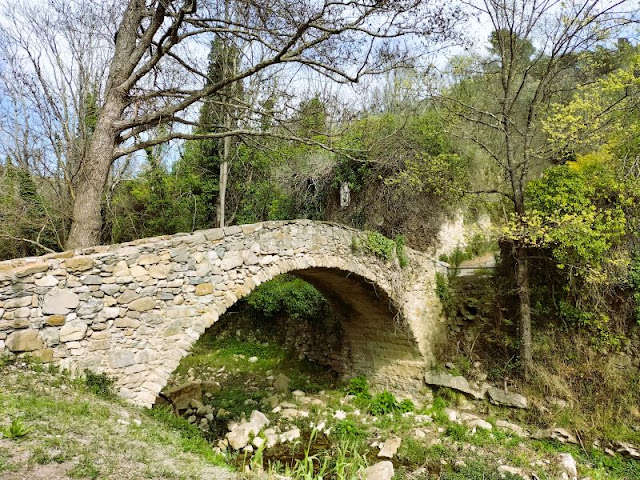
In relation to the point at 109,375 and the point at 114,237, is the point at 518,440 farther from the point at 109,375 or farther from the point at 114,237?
the point at 114,237

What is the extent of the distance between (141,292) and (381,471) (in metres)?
4.16

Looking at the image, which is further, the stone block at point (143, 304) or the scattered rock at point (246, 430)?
the scattered rock at point (246, 430)

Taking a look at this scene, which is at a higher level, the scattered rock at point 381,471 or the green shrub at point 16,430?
the green shrub at point 16,430

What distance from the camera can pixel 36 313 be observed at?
408 centimetres

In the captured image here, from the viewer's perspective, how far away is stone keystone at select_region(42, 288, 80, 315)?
13.6 ft

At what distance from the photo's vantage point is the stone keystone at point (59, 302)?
4152 mm

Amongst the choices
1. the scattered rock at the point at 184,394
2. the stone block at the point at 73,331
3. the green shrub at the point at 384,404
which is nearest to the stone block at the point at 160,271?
the stone block at the point at 73,331

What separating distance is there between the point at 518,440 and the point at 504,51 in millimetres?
7308

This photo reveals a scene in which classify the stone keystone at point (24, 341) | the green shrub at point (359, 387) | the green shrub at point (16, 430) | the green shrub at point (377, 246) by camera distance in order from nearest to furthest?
the green shrub at point (16, 430)
the stone keystone at point (24, 341)
the green shrub at point (377, 246)
the green shrub at point (359, 387)

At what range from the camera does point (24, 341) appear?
4004mm

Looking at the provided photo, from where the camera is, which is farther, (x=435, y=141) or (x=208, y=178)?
(x=208, y=178)

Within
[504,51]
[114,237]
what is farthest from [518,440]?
[114,237]

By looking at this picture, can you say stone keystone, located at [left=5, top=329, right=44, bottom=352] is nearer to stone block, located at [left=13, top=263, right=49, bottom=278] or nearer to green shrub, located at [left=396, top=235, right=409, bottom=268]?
stone block, located at [left=13, top=263, right=49, bottom=278]

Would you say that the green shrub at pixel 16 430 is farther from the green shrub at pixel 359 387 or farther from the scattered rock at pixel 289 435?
the green shrub at pixel 359 387
